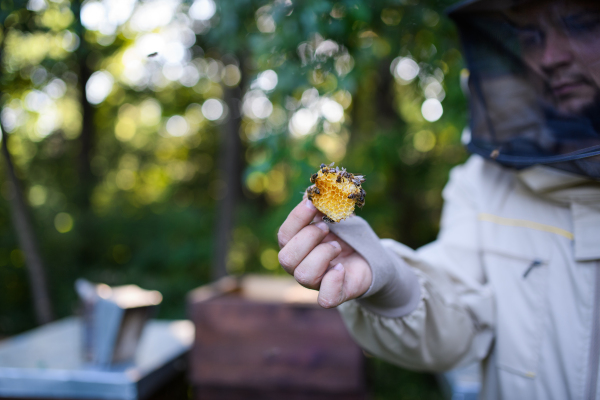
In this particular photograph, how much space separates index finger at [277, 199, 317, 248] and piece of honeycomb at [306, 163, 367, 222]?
0.02 metres

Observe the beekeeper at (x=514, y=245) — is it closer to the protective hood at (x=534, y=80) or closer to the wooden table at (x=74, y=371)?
the protective hood at (x=534, y=80)

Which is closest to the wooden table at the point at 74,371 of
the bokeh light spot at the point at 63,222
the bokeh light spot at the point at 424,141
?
the bokeh light spot at the point at 424,141

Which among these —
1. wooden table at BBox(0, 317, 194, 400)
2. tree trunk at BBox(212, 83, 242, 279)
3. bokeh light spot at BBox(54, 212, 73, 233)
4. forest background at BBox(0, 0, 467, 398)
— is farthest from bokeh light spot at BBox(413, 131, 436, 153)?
bokeh light spot at BBox(54, 212, 73, 233)

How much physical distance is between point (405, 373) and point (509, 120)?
3997 millimetres

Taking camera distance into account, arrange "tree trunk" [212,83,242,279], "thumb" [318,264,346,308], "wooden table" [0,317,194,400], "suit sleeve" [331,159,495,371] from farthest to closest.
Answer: "tree trunk" [212,83,242,279]
"wooden table" [0,317,194,400]
"suit sleeve" [331,159,495,371]
"thumb" [318,264,346,308]

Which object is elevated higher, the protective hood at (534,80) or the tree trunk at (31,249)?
the protective hood at (534,80)

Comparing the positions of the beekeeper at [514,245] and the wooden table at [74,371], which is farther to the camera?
the wooden table at [74,371]

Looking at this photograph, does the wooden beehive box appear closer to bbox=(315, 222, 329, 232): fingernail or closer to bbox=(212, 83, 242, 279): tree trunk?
Result: bbox=(315, 222, 329, 232): fingernail

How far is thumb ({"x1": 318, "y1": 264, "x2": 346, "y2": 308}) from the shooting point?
82cm

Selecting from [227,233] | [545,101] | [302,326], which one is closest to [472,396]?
[302,326]

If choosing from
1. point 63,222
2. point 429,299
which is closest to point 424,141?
Result: point 429,299

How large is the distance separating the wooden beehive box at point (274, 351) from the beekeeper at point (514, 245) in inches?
24.1

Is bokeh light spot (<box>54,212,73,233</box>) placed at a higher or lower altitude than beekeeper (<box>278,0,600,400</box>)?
lower

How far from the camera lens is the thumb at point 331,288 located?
0.82 meters
